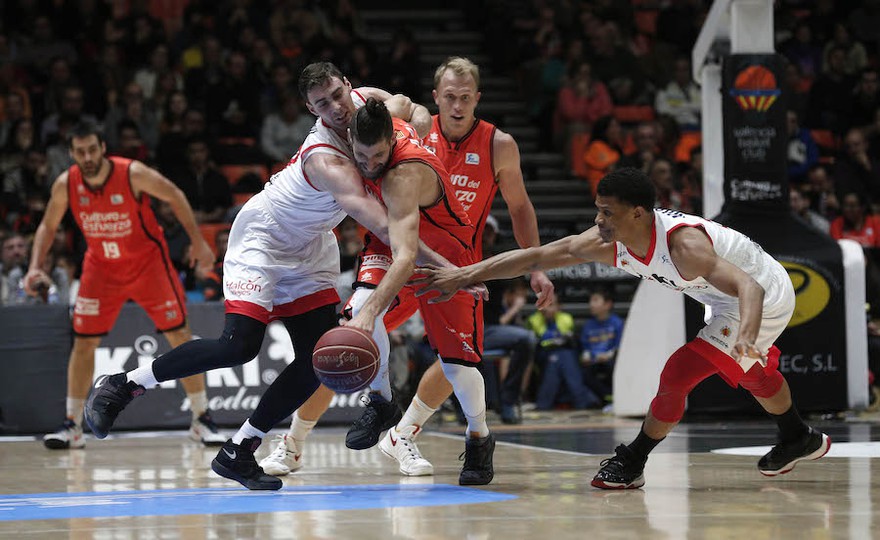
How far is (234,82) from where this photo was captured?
13.1 metres

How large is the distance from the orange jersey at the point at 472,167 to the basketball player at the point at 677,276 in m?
0.91

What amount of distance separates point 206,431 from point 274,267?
2.79 meters

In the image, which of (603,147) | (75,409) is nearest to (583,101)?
(603,147)

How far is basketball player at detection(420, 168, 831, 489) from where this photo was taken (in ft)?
15.3

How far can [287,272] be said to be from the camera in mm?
5207

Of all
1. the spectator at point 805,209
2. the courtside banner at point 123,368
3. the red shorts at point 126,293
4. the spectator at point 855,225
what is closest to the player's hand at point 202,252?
the red shorts at point 126,293

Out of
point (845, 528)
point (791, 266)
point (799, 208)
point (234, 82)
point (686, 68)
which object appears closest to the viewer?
point (845, 528)

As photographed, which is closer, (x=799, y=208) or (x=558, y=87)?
(x=799, y=208)

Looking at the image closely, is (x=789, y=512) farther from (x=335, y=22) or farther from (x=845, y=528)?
(x=335, y=22)

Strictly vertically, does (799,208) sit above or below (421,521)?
above

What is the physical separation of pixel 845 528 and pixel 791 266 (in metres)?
5.33

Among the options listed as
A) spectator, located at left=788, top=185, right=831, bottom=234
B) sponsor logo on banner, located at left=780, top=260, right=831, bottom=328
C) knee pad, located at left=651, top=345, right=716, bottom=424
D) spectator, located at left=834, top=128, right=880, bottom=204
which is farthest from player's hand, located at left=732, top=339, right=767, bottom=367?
spectator, located at left=834, top=128, right=880, bottom=204

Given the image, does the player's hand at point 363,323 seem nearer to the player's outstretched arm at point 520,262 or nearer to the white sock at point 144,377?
the player's outstretched arm at point 520,262

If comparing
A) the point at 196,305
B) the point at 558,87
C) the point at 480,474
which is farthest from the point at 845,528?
the point at 558,87
